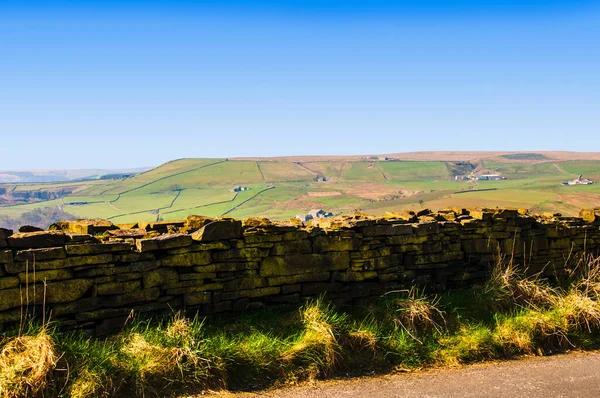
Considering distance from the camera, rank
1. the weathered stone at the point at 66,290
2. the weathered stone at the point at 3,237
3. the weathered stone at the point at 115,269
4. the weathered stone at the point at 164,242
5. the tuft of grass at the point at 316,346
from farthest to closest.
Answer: the weathered stone at the point at 164,242
the weathered stone at the point at 115,269
the tuft of grass at the point at 316,346
the weathered stone at the point at 66,290
the weathered stone at the point at 3,237

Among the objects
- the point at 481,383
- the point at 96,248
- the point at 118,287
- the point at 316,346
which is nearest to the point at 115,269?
the point at 118,287

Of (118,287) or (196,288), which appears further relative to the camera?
(196,288)

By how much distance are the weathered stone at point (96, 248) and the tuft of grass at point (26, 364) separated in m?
1.17

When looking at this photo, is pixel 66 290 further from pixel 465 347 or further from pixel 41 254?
pixel 465 347

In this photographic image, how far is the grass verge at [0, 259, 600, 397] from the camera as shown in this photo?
6.30 metres

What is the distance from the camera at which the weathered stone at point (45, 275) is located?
6.89 meters

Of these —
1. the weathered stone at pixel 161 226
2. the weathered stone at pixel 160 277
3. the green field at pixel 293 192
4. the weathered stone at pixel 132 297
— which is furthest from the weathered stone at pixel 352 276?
the green field at pixel 293 192

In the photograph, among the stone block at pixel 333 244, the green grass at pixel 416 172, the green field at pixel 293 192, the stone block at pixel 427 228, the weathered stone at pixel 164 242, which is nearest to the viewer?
the weathered stone at pixel 164 242

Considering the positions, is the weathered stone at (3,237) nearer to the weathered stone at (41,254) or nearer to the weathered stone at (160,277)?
the weathered stone at (41,254)

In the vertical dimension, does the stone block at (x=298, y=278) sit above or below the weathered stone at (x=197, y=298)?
above

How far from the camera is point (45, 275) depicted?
7.04 meters

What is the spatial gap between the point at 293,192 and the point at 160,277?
134287mm

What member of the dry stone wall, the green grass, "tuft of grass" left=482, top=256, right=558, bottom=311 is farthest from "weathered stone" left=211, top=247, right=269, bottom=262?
the green grass

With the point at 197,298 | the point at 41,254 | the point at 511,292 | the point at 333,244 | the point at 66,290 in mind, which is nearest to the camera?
the point at 41,254
